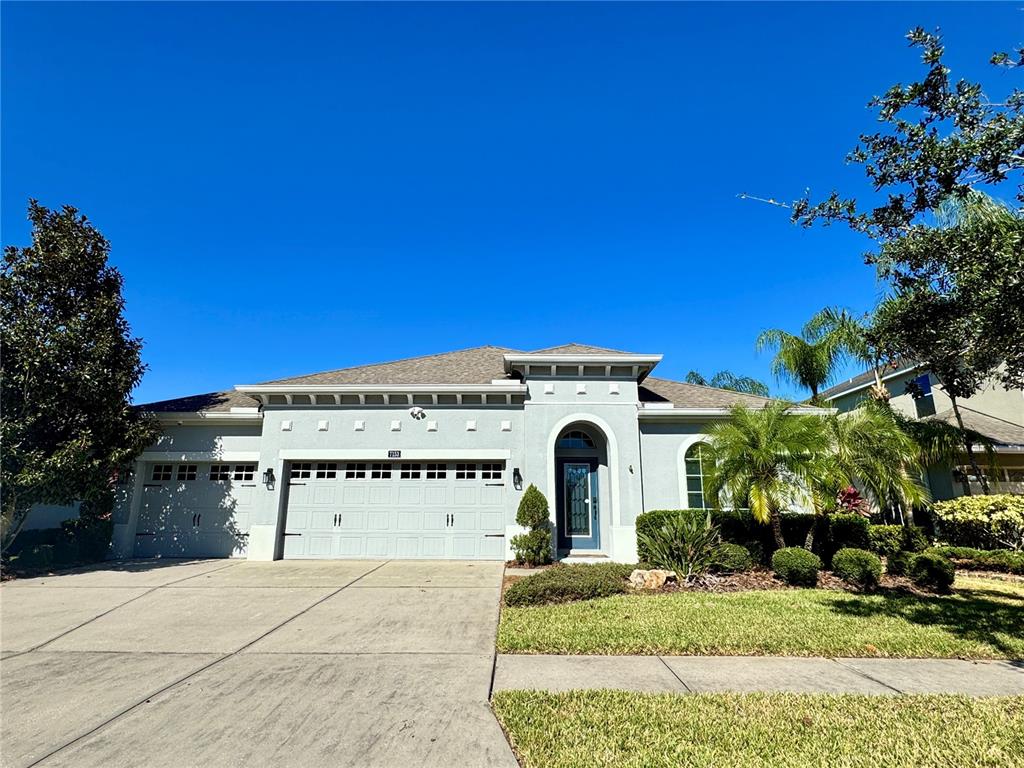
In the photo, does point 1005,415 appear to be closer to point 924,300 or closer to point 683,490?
point 683,490

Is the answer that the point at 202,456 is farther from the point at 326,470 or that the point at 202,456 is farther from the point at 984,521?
the point at 984,521

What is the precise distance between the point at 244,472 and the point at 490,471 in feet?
22.9

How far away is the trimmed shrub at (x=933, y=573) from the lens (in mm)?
9031

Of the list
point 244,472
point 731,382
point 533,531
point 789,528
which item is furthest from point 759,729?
point 731,382

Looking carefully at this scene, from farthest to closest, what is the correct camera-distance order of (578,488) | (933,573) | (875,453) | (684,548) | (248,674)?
(578,488) → (875,453) → (684,548) → (933,573) → (248,674)

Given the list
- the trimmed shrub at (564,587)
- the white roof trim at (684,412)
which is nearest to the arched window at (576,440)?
the white roof trim at (684,412)

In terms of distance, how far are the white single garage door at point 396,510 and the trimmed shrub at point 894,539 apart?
30.7 feet

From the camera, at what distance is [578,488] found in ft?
45.6

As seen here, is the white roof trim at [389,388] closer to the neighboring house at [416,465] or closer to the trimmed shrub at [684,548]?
the neighboring house at [416,465]

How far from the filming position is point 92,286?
12.0 metres

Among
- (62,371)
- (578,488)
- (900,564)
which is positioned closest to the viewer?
(900,564)

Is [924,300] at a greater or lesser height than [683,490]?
greater

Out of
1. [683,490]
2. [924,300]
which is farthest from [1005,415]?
[924,300]

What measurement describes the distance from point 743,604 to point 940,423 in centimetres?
1153
